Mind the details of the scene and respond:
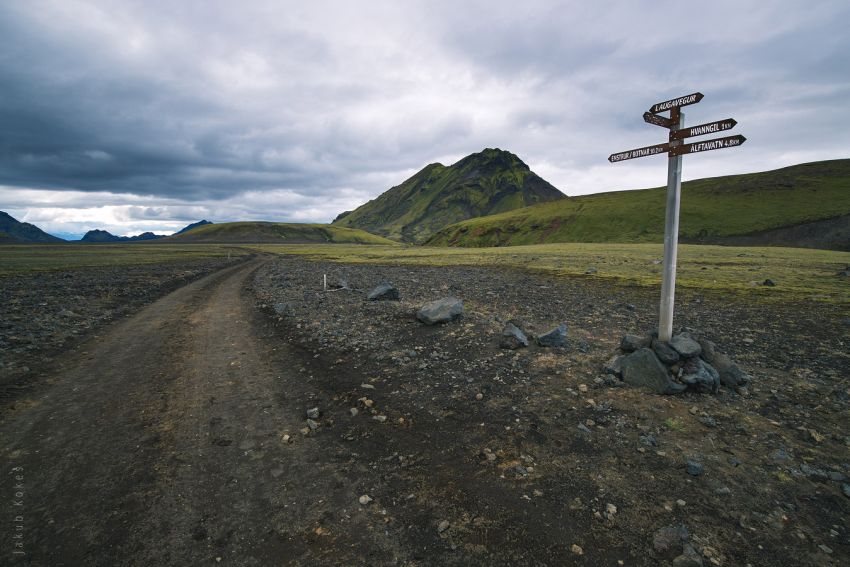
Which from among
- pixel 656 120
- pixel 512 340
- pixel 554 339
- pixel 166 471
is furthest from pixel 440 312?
pixel 166 471

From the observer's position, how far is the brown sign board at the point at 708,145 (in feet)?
31.8

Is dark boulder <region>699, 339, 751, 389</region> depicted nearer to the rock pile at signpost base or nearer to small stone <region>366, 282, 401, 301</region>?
the rock pile at signpost base

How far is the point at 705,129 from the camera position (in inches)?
405

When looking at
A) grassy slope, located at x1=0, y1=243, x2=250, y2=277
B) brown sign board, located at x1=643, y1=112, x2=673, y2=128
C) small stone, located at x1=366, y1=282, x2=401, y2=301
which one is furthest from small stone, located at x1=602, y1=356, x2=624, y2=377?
grassy slope, located at x1=0, y1=243, x2=250, y2=277

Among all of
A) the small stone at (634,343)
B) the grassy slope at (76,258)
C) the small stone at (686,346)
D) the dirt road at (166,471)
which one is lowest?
the dirt road at (166,471)

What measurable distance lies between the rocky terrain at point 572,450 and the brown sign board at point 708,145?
21.7 ft

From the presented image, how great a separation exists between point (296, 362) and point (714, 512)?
11617 millimetres

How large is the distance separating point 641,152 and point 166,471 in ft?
48.2

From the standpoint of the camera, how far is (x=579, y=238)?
178375 millimetres

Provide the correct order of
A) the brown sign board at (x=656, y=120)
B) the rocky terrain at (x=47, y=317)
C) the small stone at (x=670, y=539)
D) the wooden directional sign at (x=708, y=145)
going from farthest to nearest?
the rocky terrain at (x=47, y=317), the brown sign board at (x=656, y=120), the wooden directional sign at (x=708, y=145), the small stone at (x=670, y=539)

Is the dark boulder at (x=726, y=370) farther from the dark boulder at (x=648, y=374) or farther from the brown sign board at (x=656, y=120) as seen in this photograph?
the brown sign board at (x=656, y=120)

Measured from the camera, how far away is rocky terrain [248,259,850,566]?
550 centimetres

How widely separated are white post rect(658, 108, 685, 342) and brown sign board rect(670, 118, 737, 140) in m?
0.27

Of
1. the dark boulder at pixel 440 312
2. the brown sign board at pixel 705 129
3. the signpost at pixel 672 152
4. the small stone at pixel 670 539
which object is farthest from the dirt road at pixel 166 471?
the brown sign board at pixel 705 129
